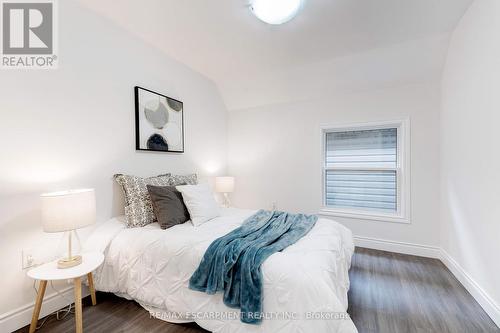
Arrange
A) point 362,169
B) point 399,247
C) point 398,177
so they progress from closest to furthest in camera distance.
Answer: point 399,247
point 398,177
point 362,169

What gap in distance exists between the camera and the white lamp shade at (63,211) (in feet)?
4.88

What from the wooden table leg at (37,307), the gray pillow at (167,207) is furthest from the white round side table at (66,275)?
the gray pillow at (167,207)

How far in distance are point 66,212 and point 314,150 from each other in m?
3.05

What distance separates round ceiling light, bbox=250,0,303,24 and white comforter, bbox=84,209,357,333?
184cm

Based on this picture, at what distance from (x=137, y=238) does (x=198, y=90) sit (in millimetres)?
2379

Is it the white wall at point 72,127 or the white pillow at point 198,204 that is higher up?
the white wall at point 72,127

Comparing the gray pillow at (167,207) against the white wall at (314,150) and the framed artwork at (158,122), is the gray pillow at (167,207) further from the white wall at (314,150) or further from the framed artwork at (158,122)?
the white wall at (314,150)

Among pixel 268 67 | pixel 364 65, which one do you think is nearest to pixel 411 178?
pixel 364 65

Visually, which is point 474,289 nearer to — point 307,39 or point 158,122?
point 307,39

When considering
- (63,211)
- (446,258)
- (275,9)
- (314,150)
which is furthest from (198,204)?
(446,258)

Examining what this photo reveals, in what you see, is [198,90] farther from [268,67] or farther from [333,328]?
[333,328]

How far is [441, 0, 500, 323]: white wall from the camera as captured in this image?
1696 millimetres

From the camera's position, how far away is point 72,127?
1979 mm

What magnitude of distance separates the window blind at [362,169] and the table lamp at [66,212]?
10.2 ft
